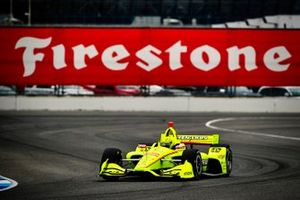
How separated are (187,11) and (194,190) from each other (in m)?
66.9

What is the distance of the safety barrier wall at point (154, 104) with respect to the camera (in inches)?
1403

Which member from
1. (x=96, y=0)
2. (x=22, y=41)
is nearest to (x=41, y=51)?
(x=22, y=41)

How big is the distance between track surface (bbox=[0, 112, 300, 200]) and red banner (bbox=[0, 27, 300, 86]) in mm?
3229

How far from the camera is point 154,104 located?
36.1 metres

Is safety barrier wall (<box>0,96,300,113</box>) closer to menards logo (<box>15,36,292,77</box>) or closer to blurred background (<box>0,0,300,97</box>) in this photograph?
menards logo (<box>15,36,292,77</box>)

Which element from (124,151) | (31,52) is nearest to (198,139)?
(124,151)

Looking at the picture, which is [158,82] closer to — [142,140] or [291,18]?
[142,140]

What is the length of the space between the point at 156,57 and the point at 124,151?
1792cm

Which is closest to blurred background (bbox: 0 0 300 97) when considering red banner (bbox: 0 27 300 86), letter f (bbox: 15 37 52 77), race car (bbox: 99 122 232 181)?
red banner (bbox: 0 27 300 86)

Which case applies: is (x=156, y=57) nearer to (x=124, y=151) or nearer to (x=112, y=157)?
(x=124, y=151)

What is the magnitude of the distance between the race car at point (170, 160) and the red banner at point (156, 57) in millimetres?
21877

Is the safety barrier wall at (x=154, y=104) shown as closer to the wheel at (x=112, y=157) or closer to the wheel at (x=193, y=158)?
the wheel at (x=112, y=157)

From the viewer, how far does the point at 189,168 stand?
12867 mm

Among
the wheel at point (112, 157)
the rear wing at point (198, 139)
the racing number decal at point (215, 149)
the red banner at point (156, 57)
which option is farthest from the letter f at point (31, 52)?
the wheel at point (112, 157)
